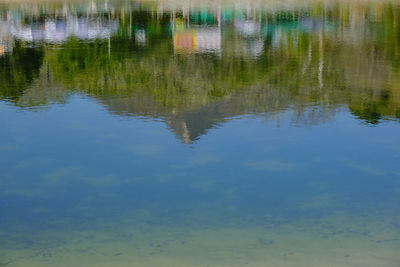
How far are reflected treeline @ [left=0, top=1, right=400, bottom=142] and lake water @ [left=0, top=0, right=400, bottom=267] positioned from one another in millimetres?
140

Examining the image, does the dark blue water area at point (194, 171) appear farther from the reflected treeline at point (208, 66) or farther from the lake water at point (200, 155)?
the reflected treeline at point (208, 66)

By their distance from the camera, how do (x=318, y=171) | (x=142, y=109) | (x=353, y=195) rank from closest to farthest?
(x=353, y=195), (x=318, y=171), (x=142, y=109)

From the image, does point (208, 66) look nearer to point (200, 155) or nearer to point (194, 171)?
point (200, 155)

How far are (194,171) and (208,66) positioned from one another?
16.5m

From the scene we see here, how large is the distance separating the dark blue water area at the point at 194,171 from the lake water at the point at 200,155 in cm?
5

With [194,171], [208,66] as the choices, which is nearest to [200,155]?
[194,171]

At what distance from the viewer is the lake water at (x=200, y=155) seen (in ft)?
43.6

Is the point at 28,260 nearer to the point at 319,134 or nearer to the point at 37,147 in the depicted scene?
the point at 37,147

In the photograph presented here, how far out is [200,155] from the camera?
19375 millimetres

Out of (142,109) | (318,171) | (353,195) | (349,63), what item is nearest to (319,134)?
(318,171)

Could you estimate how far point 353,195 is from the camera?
16031 millimetres

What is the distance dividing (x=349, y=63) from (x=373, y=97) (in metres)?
7.89

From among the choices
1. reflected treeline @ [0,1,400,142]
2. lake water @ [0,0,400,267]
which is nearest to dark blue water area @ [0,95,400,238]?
lake water @ [0,0,400,267]

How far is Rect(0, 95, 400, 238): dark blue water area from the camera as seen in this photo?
15.0 m
